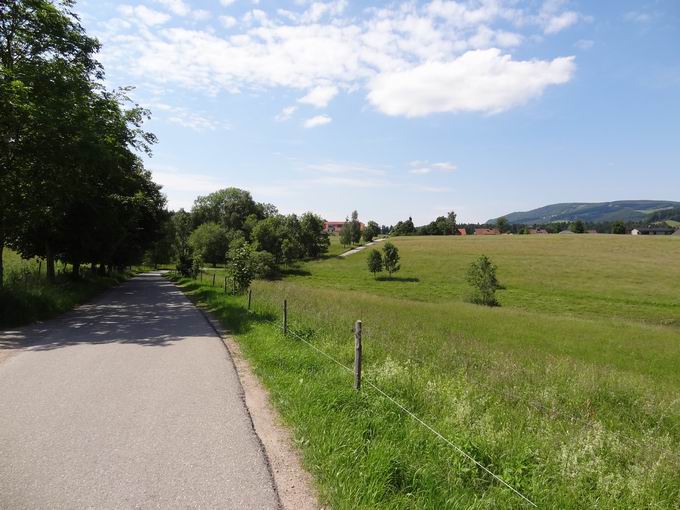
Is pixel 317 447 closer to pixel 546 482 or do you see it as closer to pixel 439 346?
pixel 546 482

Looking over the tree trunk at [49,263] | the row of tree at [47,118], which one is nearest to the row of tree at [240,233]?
the tree trunk at [49,263]

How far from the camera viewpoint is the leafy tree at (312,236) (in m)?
94.4

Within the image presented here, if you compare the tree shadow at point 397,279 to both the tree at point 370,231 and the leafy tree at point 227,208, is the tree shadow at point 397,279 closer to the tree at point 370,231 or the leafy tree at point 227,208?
the leafy tree at point 227,208

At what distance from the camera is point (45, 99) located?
14750mm

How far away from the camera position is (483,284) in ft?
141

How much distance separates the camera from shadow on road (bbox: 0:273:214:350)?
1095cm

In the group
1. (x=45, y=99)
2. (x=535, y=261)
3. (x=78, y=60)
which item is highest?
(x=78, y=60)

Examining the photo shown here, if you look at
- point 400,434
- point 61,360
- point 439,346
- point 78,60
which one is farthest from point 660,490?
point 78,60

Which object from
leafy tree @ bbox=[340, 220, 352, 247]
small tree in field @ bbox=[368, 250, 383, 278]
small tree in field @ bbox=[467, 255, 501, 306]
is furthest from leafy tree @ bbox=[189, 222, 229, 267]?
small tree in field @ bbox=[467, 255, 501, 306]

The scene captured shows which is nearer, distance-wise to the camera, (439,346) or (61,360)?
(61,360)

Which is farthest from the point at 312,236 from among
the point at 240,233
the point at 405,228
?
the point at 405,228

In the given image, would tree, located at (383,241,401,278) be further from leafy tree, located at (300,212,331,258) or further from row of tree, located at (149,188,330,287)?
leafy tree, located at (300,212,331,258)

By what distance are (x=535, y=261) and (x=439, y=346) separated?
66.1 metres

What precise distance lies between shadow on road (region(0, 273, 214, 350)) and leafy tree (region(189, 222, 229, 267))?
71.1 meters
